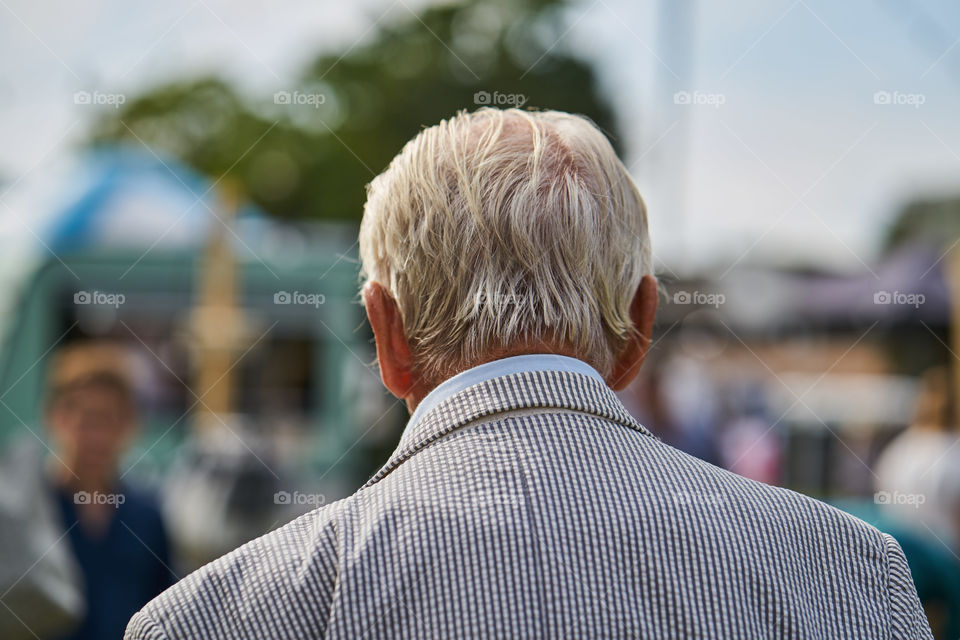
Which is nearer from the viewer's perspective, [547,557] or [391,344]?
[547,557]

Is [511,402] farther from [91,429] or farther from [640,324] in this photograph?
[91,429]

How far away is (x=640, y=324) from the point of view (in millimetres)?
1241

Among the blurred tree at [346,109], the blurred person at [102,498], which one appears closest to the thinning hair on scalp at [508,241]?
the blurred tree at [346,109]

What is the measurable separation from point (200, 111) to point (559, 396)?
23.7 metres

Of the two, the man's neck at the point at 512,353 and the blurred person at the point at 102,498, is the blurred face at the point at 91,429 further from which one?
the man's neck at the point at 512,353

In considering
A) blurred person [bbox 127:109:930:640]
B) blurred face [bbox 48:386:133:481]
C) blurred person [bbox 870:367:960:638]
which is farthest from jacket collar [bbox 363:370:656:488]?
blurred face [bbox 48:386:133:481]

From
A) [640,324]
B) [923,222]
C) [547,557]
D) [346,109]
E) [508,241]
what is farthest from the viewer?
[346,109]

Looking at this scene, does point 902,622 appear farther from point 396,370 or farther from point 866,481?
point 866,481

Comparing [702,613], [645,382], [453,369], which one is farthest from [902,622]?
[645,382]

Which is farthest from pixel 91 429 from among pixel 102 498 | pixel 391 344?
pixel 391 344

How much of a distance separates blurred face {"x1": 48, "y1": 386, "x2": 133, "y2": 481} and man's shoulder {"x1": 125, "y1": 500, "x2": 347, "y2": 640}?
241 cm

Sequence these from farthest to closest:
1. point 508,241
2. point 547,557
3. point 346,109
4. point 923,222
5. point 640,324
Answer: point 346,109 < point 923,222 < point 640,324 < point 508,241 < point 547,557

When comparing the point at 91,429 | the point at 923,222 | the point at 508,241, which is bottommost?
the point at 923,222

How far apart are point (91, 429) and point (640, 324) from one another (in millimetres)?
2523
